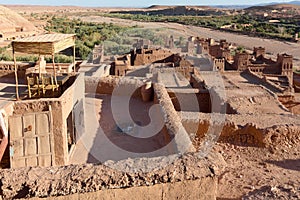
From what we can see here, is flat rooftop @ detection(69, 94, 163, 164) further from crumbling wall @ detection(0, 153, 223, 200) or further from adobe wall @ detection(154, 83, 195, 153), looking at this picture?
crumbling wall @ detection(0, 153, 223, 200)

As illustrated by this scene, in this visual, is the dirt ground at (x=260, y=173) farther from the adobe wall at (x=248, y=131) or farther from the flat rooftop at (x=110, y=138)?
the flat rooftop at (x=110, y=138)

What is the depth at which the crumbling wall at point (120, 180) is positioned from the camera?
4.06m

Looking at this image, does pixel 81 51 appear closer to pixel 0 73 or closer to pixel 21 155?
pixel 0 73

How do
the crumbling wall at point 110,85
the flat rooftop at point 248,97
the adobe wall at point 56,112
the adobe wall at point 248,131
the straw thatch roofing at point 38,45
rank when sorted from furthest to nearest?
the flat rooftop at point 248,97 → the crumbling wall at point 110,85 → the adobe wall at point 248,131 → the straw thatch roofing at point 38,45 → the adobe wall at point 56,112

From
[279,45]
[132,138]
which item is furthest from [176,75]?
[279,45]

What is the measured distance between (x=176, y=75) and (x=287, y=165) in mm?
10341

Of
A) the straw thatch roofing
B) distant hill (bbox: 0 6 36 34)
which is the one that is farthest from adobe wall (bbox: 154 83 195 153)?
distant hill (bbox: 0 6 36 34)

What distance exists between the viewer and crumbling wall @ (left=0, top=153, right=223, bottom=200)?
→ 4.06 m

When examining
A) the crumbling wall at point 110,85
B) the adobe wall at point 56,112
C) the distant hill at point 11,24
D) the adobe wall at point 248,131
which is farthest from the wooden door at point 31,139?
the distant hill at point 11,24

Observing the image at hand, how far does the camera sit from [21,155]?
6.27m

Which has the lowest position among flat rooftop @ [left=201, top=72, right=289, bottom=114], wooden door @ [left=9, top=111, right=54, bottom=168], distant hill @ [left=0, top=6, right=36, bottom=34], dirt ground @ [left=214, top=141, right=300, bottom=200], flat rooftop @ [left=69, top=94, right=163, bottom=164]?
dirt ground @ [left=214, top=141, right=300, bottom=200]

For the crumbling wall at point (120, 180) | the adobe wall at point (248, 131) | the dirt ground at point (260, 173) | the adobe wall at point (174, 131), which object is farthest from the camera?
the adobe wall at point (248, 131)

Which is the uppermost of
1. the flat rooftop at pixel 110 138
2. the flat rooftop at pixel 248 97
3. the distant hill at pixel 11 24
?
the distant hill at pixel 11 24

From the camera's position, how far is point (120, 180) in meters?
4.20
